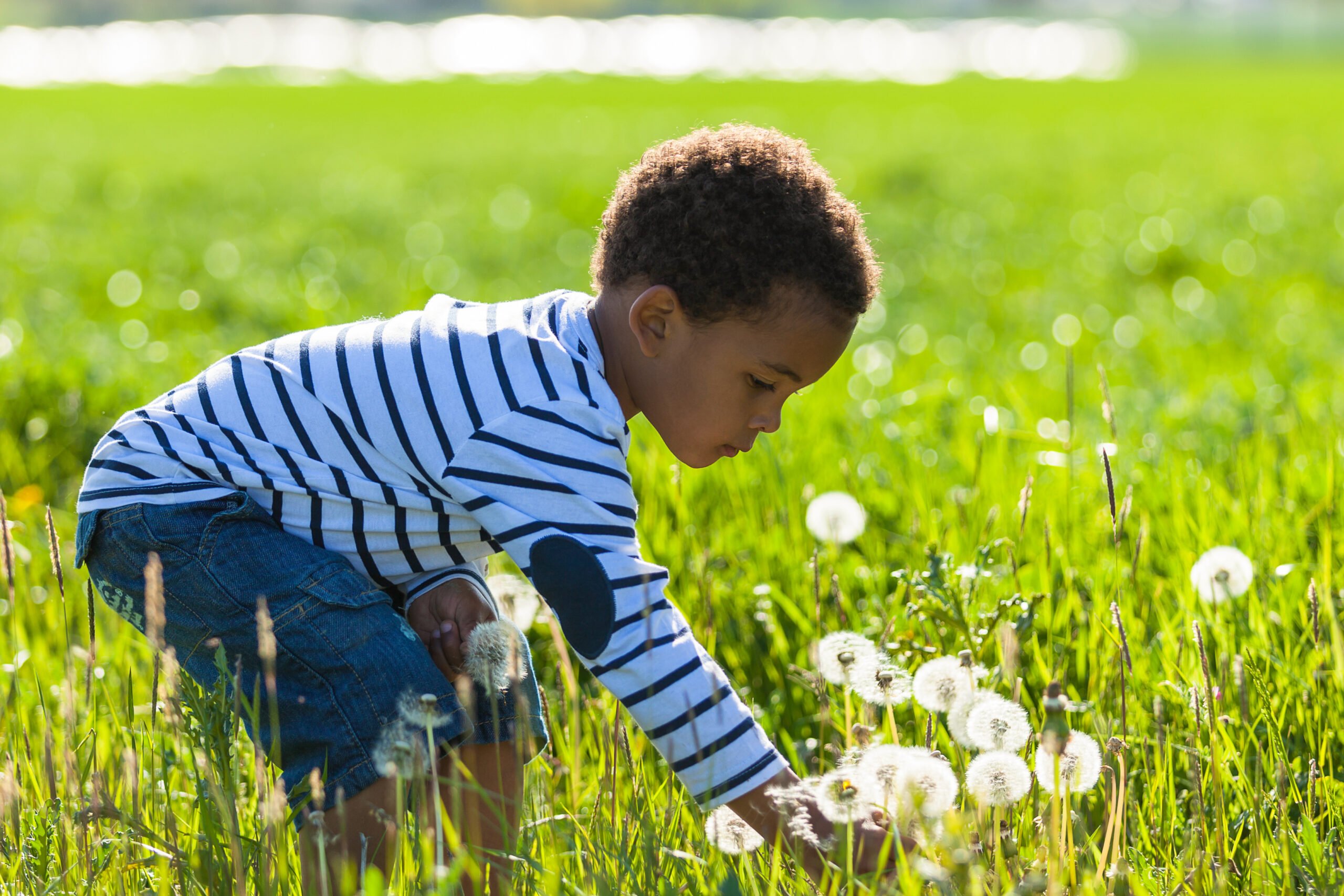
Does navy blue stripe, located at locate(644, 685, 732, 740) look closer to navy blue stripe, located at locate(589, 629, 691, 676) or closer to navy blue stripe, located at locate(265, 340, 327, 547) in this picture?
navy blue stripe, located at locate(589, 629, 691, 676)

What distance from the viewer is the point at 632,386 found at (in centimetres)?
208

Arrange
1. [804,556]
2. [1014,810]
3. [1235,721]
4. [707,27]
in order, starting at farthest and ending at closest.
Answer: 1. [707,27]
2. [804,556]
3. [1235,721]
4. [1014,810]

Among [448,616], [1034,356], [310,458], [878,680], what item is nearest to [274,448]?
[310,458]

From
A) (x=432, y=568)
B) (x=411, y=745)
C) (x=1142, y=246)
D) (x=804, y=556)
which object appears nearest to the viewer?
(x=411, y=745)

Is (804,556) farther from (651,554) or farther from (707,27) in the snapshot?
(707,27)

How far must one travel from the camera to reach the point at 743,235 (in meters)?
1.96

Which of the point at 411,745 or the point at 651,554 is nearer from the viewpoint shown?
the point at 411,745

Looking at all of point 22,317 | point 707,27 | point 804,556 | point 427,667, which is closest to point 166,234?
point 22,317

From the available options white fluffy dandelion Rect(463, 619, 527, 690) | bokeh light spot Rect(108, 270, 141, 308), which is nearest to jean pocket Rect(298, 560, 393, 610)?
white fluffy dandelion Rect(463, 619, 527, 690)

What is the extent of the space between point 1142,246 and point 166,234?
715 centimetres

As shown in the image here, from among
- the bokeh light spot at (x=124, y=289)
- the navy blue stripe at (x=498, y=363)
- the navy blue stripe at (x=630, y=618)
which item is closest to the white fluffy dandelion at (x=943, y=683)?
the navy blue stripe at (x=630, y=618)

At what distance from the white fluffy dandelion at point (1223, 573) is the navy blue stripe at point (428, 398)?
116cm

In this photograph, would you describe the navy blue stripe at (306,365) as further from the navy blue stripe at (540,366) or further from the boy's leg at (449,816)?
the boy's leg at (449,816)

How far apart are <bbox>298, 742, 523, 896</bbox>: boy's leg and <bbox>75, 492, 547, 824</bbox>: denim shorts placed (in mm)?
32
